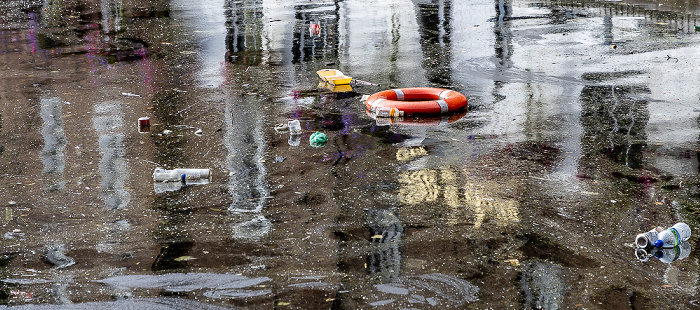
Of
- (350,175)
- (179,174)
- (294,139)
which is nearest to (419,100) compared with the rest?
(294,139)

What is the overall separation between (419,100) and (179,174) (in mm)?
3531

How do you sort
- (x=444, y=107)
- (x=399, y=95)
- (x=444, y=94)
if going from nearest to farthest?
(x=444, y=107) → (x=444, y=94) → (x=399, y=95)

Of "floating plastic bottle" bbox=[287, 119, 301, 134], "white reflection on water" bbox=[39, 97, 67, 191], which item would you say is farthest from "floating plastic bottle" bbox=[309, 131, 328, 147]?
"white reflection on water" bbox=[39, 97, 67, 191]

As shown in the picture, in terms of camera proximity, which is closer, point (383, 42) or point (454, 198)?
point (454, 198)

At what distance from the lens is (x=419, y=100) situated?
870 cm

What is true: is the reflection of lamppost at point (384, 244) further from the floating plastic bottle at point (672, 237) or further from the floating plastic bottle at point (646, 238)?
the floating plastic bottle at point (672, 237)

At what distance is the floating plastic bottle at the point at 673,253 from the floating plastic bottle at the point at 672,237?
3 cm

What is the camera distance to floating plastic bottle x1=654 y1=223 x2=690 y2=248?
15.0ft

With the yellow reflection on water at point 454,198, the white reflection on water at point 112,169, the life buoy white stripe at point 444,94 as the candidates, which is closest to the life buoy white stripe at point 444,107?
the life buoy white stripe at point 444,94

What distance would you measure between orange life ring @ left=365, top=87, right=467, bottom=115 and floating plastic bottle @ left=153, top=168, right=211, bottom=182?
2509 millimetres

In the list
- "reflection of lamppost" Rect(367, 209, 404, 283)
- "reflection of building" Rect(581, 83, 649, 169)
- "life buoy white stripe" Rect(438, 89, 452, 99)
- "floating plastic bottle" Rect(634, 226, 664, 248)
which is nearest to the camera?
"reflection of lamppost" Rect(367, 209, 404, 283)

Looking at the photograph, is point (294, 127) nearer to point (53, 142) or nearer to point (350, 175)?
point (350, 175)

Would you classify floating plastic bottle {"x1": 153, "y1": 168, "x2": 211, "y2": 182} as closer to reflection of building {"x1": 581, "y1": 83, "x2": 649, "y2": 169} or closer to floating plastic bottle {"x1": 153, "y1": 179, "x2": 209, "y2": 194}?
floating plastic bottle {"x1": 153, "y1": 179, "x2": 209, "y2": 194}

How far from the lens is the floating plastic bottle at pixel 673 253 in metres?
4.46
